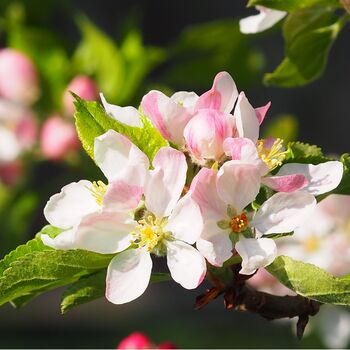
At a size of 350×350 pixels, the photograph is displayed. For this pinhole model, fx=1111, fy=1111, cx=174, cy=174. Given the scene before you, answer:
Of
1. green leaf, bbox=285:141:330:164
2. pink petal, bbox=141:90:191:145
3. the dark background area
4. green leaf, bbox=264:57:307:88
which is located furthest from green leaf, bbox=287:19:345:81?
the dark background area

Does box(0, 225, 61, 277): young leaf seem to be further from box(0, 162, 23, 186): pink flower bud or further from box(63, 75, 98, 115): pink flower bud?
box(0, 162, 23, 186): pink flower bud

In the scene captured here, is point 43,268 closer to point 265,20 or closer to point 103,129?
point 103,129

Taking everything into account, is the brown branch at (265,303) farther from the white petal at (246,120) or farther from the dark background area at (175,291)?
the dark background area at (175,291)

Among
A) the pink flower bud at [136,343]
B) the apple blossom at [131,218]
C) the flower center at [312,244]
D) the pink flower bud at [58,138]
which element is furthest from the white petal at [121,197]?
the pink flower bud at [58,138]

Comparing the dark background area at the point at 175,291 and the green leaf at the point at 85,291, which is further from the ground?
the green leaf at the point at 85,291

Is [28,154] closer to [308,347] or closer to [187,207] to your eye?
[308,347]
